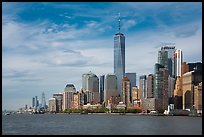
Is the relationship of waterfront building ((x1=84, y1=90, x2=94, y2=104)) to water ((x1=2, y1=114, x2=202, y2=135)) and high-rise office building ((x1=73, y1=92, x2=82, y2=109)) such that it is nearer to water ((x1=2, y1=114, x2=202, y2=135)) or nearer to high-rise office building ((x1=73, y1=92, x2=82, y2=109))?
high-rise office building ((x1=73, y1=92, x2=82, y2=109))

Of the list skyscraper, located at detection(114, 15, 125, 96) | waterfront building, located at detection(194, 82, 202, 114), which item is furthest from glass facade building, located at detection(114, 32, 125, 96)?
waterfront building, located at detection(194, 82, 202, 114)

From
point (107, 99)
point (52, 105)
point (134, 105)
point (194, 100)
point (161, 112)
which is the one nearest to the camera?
point (194, 100)

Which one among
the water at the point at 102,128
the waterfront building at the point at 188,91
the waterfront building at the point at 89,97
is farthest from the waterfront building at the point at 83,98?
the water at the point at 102,128

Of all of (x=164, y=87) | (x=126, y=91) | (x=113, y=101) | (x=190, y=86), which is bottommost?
(x=113, y=101)

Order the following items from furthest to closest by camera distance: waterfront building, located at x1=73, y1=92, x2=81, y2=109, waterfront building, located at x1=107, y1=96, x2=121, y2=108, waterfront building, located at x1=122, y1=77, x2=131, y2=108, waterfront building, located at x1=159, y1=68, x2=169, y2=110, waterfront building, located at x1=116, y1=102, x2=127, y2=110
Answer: waterfront building, located at x1=73, y1=92, x2=81, y2=109 < waterfront building, located at x1=122, y1=77, x2=131, y2=108 < waterfront building, located at x1=107, y1=96, x2=121, y2=108 < waterfront building, located at x1=116, y1=102, x2=127, y2=110 < waterfront building, located at x1=159, y1=68, x2=169, y2=110

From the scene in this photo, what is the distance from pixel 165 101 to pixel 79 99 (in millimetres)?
20641

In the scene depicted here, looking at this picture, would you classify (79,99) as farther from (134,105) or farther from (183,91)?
(183,91)

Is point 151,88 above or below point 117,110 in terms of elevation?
above

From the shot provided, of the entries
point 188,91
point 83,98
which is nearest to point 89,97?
point 83,98

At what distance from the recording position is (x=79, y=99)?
67.4m

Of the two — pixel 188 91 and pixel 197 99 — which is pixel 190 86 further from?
pixel 197 99

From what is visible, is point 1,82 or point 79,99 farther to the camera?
point 79,99

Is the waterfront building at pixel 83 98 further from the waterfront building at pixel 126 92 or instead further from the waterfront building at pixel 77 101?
the waterfront building at pixel 126 92

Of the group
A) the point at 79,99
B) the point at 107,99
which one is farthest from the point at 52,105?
the point at 107,99
